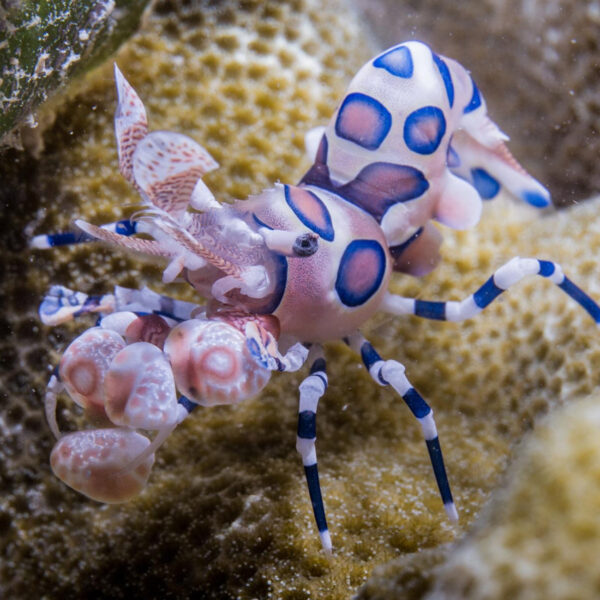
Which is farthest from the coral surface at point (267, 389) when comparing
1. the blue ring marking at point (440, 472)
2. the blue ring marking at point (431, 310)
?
the blue ring marking at point (431, 310)

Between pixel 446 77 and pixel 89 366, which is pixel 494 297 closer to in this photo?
pixel 446 77

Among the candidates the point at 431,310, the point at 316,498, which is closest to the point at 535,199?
the point at 431,310

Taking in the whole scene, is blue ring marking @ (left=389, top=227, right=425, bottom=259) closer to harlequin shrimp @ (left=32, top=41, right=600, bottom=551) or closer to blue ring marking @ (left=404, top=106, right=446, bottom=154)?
harlequin shrimp @ (left=32, top=41, right=600, bottom=551)

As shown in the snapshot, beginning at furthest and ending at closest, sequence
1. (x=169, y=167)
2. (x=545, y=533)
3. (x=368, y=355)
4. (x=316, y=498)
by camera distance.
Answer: (x=368, y=355) → (x=316, y=498) → (x=169, y=167) → (x=545, y=533)

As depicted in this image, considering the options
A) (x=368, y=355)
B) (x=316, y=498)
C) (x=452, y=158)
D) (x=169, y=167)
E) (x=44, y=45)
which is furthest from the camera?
(x=452, y=158)

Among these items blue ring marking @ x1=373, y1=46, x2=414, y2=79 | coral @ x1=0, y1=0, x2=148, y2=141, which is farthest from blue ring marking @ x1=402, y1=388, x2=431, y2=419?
coral @ x1=0, y1=0, x2=148, y2=141
